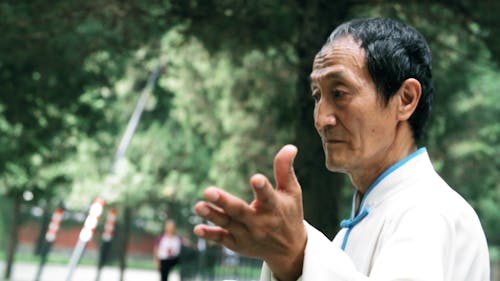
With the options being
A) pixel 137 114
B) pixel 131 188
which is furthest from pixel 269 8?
pixel 131 188

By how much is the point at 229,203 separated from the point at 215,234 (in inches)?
4.7

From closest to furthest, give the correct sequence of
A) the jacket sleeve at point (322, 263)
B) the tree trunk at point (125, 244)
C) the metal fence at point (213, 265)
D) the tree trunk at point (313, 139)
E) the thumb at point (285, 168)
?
the thumb at point (285, 168) < the jacket sleeve at point (322, 263) < the tree trunk at point (313, 139) < the metal fence at point (213, 265) < the tree trunk at point (125, 244)

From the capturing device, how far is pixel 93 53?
11023mm

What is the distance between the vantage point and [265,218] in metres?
1.57

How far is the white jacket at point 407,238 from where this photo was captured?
67.1 inches

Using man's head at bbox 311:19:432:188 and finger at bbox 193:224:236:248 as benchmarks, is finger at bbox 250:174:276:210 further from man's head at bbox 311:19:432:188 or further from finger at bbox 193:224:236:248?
man's head at bbox 311:19:432:188

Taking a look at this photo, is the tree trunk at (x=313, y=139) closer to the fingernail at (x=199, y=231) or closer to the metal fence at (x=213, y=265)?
the fingernail at (x=199, y=231)

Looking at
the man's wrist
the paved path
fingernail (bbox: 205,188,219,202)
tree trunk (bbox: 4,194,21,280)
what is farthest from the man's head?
tree trunk (bbox: 4,194,21,280)

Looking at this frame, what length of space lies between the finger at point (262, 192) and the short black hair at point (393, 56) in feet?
2.08

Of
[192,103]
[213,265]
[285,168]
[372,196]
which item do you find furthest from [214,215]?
[213,265]

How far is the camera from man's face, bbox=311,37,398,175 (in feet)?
6.70

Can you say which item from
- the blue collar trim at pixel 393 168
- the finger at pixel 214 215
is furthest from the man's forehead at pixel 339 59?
the finger at pixel 214 215

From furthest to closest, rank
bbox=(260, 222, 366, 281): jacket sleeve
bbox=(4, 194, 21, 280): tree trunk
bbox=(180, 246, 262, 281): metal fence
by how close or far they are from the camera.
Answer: bbox=(180, 246, 262, 281): metal fence < bbox=(4, 194, 21, 280): tree trunk < bbox=(260, 222, 366, 281): jacket sleeve

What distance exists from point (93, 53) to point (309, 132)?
10.1 ft
